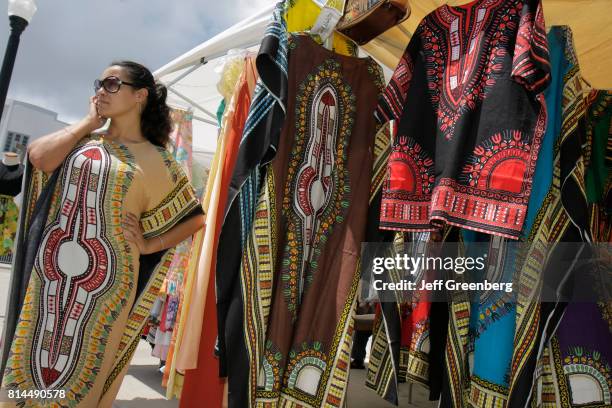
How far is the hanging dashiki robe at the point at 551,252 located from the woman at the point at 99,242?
151 centimetres

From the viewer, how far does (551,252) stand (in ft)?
5.26

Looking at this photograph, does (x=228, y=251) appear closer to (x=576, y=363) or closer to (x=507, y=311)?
(x=507, y=311)

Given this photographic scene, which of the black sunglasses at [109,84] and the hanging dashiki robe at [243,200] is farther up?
the black sunglasses at [109,84]

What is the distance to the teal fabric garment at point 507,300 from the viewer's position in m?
1.54

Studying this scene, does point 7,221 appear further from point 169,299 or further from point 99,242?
point 99,242

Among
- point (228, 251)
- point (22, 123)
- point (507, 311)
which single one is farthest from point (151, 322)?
point (22, 123)

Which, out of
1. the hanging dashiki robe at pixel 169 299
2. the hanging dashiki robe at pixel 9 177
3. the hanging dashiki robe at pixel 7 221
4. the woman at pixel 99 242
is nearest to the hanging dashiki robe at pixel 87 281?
the woman at pixel 99 242

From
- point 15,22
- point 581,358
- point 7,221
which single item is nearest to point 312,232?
point 581,358

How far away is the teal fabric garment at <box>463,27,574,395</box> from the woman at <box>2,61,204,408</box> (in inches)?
54.6

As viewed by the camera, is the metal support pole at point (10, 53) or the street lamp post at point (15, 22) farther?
the street lamp post at point (15, 22)

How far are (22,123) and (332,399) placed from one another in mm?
44074

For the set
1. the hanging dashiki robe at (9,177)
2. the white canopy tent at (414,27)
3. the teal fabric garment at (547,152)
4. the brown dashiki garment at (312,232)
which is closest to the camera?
the teal fabric garment at (547,152)

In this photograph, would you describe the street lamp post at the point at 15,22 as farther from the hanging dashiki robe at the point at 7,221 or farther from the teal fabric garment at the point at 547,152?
the teal fabric garment at the point at 547,152

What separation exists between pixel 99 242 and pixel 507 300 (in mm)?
1602
